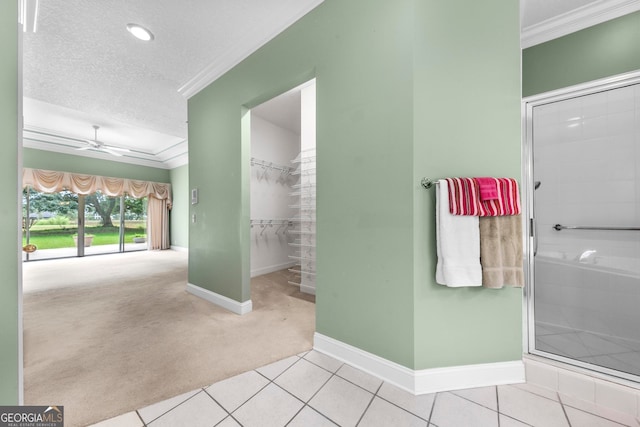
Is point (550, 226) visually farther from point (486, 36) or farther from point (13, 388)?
point (13, 388)

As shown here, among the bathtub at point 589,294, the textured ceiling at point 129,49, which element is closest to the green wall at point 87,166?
the textured ceiling at point 129,49

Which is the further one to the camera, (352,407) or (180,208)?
(180,208)

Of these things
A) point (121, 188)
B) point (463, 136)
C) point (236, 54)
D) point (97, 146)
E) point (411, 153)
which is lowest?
point (411, 153)

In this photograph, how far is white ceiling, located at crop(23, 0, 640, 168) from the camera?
1.83 meters

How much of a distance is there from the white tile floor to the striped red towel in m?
1.04

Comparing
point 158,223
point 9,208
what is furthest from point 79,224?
point 9,208

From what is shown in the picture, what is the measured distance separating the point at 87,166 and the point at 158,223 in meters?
2.22

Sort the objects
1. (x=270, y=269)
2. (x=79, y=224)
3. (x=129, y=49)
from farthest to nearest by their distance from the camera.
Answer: (x=79, y=224) < (x=270, y=269) < (x=129, y=49)

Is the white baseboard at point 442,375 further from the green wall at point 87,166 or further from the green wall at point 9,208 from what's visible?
the green wall at point 87,166

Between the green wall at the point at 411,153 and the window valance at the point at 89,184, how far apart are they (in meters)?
7.18

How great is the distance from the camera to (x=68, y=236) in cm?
582

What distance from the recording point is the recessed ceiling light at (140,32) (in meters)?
2.04

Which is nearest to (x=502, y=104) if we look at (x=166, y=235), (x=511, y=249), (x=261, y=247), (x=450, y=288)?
(x=511, y=249)

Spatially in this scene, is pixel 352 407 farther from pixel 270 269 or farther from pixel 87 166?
pixel 87 166
